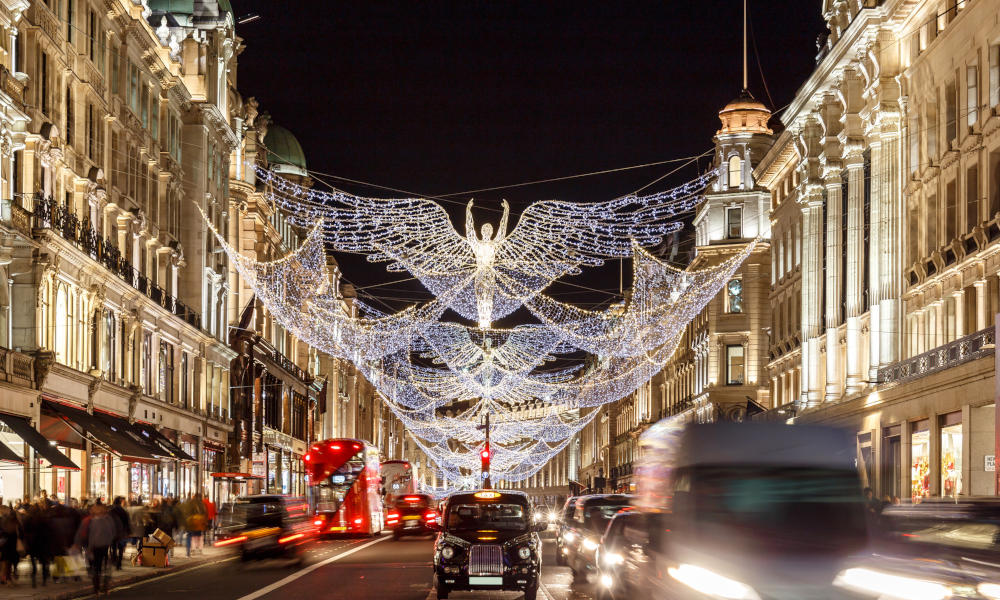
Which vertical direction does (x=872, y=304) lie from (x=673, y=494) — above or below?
above

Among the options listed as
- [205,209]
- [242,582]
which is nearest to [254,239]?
[205,209]

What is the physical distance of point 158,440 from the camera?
171 feet

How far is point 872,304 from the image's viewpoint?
50.3m

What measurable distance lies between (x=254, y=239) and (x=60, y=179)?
35.5 m

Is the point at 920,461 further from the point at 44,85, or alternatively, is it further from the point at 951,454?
the point at 44,85

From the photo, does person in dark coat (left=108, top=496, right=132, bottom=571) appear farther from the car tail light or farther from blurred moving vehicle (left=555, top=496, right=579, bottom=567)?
blurred moving vehicle (left=555, top=496, right=579, bottom=567)

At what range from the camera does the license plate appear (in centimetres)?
3184

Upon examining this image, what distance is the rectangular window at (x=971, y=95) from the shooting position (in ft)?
134

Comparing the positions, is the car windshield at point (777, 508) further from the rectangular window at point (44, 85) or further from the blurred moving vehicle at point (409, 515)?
the blurred moving vehicle at point (409, 515)

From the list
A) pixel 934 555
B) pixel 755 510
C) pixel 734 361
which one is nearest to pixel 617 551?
pixel 755 510

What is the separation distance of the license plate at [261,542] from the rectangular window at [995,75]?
22.0m

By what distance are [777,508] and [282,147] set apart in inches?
3327

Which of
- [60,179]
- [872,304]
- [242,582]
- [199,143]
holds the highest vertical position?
[199,143]

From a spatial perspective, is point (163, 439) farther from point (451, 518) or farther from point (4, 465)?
point (451, 518)
